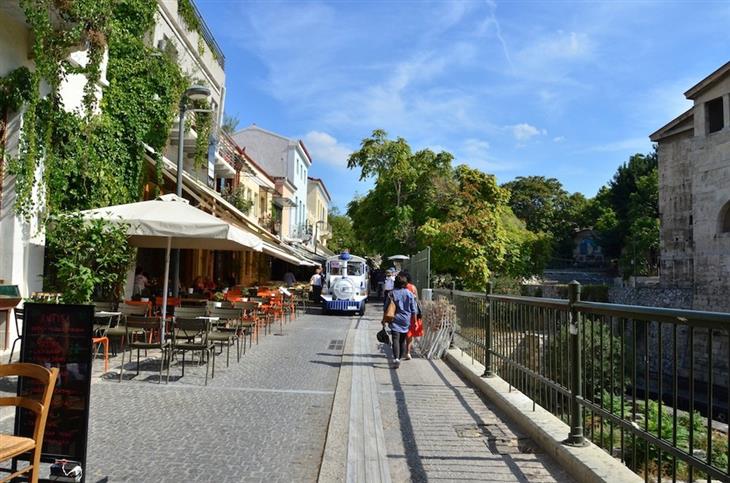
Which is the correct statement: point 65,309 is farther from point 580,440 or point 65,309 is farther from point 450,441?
point 580,440

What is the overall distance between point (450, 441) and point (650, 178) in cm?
6241

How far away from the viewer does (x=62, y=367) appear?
3.83 metres

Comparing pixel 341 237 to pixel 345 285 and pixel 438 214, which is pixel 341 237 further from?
pixel 345 285

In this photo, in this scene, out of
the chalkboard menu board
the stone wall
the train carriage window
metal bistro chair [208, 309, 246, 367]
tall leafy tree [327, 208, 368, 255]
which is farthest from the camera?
tall leafy tree [327, 208, 368, 255]

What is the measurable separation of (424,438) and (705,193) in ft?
97.0

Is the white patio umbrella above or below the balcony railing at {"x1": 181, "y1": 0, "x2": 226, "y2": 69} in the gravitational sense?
below

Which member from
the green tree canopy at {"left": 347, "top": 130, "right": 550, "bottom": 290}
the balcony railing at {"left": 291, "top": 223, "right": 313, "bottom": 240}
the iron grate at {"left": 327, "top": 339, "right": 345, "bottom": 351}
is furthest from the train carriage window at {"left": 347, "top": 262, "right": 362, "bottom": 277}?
the balcony railing at {"left": 291, "top": 223, "right": 313, "bottom": 240}

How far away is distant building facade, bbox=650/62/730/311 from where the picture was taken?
2830 centimetres

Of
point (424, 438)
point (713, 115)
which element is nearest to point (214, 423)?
point (424, 438)

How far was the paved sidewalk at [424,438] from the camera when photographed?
14.9 ft

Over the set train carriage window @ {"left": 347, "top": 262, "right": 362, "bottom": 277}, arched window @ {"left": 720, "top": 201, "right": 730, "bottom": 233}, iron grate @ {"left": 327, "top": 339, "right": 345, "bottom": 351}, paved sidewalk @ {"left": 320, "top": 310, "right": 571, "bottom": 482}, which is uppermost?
arched window @ {"left": 720, "top": 201, "right": 730, "bottom": 233}

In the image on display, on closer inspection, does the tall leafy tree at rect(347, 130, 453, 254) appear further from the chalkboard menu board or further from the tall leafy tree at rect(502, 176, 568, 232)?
the tall leafy tree at rect(502, 176, 568, 232)

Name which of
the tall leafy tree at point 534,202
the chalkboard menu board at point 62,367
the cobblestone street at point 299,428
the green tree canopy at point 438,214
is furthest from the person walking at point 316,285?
the tall leafy tree at point 534,202

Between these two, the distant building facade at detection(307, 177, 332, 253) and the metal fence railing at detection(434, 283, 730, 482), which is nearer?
the metal fence railing at detection(434, 283, 730, 482)
